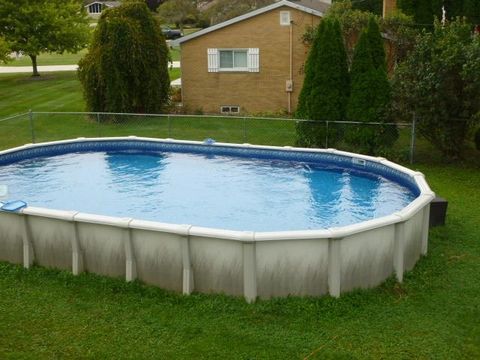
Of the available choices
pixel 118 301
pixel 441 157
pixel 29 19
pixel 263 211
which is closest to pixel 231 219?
pixel 263 211

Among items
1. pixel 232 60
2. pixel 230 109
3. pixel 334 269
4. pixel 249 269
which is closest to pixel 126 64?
pixel 232 60

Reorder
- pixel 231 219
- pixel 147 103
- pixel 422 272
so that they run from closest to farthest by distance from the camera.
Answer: pixel 422 272
pixel 231 219
pixel 147 103

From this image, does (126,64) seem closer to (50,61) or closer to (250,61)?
(250,61)

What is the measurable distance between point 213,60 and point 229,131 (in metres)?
4.86

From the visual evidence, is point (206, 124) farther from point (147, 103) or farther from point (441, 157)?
point (441, 157)

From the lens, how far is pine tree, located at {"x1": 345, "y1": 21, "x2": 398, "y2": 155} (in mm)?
17031

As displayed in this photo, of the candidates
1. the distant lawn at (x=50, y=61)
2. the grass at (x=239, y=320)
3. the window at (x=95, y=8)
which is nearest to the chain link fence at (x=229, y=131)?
the grass at (x=239, y=320)

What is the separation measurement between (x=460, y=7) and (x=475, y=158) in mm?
11627

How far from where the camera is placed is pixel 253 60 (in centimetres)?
2453

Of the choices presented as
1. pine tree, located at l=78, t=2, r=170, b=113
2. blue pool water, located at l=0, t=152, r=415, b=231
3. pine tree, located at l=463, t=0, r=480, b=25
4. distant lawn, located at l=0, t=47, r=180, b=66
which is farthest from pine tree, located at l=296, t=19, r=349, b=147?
distant lawn, located at l=0, t=47, r=180, b=66

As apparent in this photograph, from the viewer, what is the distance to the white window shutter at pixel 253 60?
2441cm

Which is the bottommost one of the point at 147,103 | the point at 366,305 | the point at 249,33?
the point at 366,305

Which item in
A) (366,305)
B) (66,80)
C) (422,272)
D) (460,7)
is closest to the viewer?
(366,305)

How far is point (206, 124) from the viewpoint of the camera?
22.3 meters
